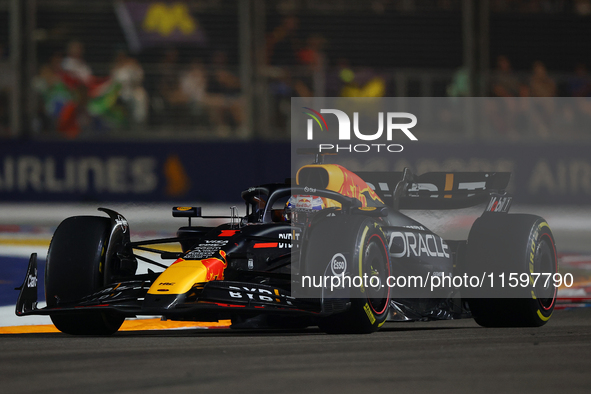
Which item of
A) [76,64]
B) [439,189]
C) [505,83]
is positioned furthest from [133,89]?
[439,189]

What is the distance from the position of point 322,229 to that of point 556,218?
334 inches

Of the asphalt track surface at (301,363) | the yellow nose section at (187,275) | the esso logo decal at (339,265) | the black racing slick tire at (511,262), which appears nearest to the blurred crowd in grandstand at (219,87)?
the black racing slick tire at (511,262)

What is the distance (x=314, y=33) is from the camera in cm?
1507

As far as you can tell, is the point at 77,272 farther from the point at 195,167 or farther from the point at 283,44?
the point at 283,44

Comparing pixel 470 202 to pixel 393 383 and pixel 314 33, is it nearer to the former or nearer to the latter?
pixel 393 383

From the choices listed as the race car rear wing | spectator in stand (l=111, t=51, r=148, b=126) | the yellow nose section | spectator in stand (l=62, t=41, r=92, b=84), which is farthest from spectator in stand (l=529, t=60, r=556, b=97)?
the yellow nose section

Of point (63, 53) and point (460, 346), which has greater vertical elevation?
point (63, 53)

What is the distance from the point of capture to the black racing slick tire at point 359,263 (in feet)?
16.2

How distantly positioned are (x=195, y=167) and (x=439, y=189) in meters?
7.36

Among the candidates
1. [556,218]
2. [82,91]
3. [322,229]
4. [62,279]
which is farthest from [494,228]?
[82,91]

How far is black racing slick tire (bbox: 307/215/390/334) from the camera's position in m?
4.95

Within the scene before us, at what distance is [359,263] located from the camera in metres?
4.94

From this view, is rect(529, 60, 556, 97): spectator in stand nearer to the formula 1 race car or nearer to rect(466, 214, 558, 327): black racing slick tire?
the formula 1 race car

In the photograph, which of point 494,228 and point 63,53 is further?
point 63,53
